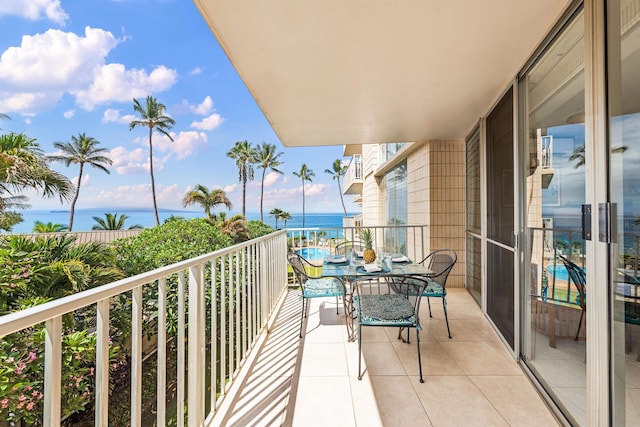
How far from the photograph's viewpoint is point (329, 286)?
2.97 m

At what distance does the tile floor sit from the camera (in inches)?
64.8

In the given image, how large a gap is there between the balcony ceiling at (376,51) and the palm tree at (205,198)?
16782mm

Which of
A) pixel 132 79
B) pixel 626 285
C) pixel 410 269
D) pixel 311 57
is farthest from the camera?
pixel 132 79

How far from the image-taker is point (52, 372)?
2.25 ft

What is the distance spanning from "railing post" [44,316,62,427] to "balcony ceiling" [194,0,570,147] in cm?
157

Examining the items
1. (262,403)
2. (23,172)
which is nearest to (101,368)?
(262,403)

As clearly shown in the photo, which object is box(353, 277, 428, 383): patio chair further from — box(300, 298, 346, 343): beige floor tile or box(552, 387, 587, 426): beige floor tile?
box(552, 387, 587, 426): beige floor tile

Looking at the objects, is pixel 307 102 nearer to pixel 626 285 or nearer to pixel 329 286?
pixel 329 286

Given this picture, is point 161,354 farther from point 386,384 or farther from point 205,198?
point 205,198

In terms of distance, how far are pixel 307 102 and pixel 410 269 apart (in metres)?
1.85

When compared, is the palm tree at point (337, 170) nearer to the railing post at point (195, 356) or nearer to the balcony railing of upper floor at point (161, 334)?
the balcony railing of upper floor at point (161, 334)

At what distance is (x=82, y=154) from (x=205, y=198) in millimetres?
8663

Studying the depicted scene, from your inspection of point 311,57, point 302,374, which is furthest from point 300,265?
point 311,57

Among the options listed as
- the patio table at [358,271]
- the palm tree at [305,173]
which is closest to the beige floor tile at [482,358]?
the patio table at [358,271]
